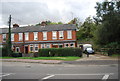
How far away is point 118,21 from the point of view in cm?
2842

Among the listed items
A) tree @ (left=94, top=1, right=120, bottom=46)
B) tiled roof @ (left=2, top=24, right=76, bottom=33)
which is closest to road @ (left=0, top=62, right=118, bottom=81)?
tree @ (left=94, top=1, right=120, bottom=46)

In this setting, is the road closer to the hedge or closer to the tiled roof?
the hedge

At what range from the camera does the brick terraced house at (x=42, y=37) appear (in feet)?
139

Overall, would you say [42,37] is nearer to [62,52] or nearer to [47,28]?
[47,28]

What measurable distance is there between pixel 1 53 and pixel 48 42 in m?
12.3

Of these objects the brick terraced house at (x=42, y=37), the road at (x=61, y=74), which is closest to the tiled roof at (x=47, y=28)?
the brick terraced house at (x=42, y=37)

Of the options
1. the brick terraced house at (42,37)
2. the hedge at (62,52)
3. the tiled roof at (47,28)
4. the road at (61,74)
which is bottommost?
the road at (61,74)

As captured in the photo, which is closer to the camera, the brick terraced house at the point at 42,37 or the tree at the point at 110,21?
the tree at the point at 110,21

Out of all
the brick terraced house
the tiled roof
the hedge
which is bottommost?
the hedge

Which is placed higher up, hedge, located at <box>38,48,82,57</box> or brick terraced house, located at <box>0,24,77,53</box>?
brick terraced house, located at <box>0,24,77,53</box>

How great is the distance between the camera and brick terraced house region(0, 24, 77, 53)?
4228 cm

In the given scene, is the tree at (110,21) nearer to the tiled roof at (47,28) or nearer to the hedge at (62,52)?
the hedge at (62,52)

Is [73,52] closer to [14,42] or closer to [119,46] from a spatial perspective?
[119,46]

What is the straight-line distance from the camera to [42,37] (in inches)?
1735
